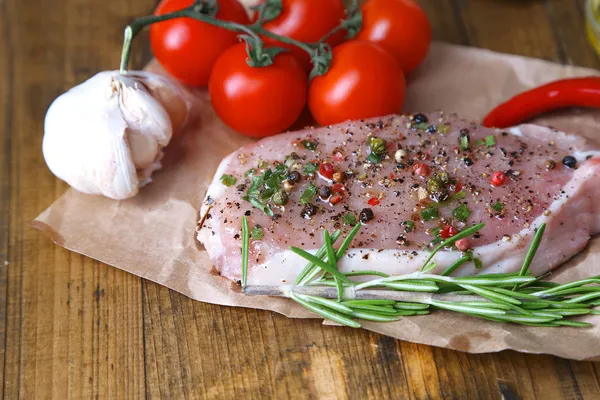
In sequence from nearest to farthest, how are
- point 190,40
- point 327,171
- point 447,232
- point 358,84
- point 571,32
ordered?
point 447,232, point 327,171, point 358,84, point 190,40, point 571,32

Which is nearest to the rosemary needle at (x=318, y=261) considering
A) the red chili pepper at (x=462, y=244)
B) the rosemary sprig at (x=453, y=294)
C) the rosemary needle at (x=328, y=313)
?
the rosemary sprig at (x=453, y=294)

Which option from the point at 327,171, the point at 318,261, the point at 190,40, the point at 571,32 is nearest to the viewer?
the point at 318,261

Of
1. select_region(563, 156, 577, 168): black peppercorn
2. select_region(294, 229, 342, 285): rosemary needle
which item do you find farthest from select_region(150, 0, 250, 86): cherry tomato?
select_region(563, 156, 577, 168): black peppercorn

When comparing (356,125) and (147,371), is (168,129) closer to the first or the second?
(356,125)

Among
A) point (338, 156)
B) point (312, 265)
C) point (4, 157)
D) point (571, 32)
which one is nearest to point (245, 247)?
point (312, 265)

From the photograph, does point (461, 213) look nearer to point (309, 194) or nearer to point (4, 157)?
point (309, 194)

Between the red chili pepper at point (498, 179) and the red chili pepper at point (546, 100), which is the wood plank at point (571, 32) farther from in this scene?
the red chili pepper at point (498, 179)
